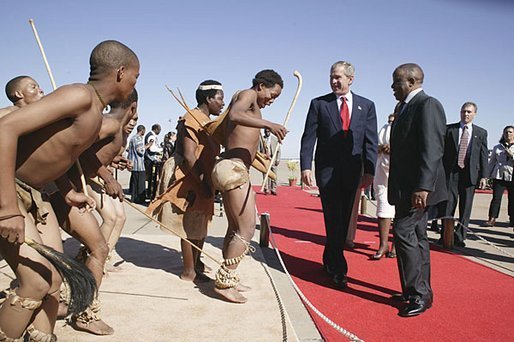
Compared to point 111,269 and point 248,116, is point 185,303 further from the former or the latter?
point 248,116

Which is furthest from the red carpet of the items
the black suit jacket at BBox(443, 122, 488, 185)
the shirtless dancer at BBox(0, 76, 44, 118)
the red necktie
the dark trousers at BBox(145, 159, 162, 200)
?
the dark trousers at BBox(145, 159, 162, 200)

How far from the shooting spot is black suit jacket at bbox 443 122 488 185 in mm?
6676

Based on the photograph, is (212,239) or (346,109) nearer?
(346,109)

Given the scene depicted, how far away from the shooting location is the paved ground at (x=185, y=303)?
3.22m

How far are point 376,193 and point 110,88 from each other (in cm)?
436

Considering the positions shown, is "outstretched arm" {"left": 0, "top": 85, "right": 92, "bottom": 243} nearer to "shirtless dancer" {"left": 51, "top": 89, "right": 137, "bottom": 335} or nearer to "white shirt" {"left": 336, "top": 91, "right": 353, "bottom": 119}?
"shirtless dancer" {"left": 51, "top": 89, "right": 137, "bottom": 335}

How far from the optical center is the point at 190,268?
15.1ft

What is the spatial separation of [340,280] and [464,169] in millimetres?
3488

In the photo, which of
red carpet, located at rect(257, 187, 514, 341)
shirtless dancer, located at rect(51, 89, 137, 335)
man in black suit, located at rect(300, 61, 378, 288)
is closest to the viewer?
shirtless dancer, located at rect(51, 89, 137, 335)

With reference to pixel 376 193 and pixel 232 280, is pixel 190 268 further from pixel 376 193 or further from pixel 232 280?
pixel 376 193

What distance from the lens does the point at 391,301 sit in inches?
163

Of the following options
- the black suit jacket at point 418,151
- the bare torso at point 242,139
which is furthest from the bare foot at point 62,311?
the black suit jacket at point 418,151

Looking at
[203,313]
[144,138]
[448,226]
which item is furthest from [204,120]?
[144,138]

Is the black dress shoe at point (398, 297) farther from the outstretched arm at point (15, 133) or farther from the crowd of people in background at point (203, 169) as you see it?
the outstretched arm at point (15, 133)
